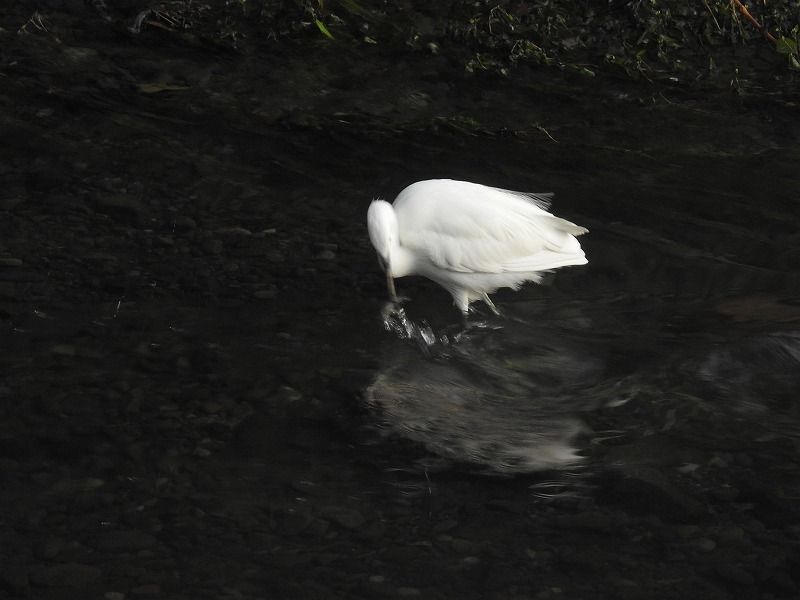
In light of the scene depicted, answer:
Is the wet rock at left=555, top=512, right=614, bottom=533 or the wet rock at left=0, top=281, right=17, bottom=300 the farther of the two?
the wet rock at left=0, top=281, right=17, bottom=300

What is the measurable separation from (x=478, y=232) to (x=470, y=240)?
0.06 m

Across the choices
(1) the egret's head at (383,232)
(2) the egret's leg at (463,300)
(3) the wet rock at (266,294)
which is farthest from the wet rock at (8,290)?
(2) the egret's leg at (463,300)

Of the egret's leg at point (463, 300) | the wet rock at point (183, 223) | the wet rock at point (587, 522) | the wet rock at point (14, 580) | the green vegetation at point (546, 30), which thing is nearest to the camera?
the wet rock at point (14, 580)

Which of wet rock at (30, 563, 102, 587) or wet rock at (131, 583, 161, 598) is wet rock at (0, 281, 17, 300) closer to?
wet rock at (30, 563, 102, 587)

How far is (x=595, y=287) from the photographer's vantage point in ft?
21.2

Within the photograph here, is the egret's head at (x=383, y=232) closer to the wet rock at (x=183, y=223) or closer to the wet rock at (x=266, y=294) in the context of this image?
the wet rock at (x=266, y=294)

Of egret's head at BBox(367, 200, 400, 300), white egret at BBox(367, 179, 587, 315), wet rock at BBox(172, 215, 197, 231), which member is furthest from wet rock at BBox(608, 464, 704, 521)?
wet rock at BBox(172, 215, 197, 231)

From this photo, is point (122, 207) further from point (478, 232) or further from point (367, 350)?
point (478, 232)

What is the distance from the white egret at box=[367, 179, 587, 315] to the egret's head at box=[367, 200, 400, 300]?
15mm

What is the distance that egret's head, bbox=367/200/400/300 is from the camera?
5.85 m

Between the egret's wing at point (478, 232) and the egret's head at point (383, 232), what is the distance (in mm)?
161

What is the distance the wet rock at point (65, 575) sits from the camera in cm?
401

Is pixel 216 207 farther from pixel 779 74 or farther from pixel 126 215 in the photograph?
pixel 779 74

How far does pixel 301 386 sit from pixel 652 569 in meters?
1.81
